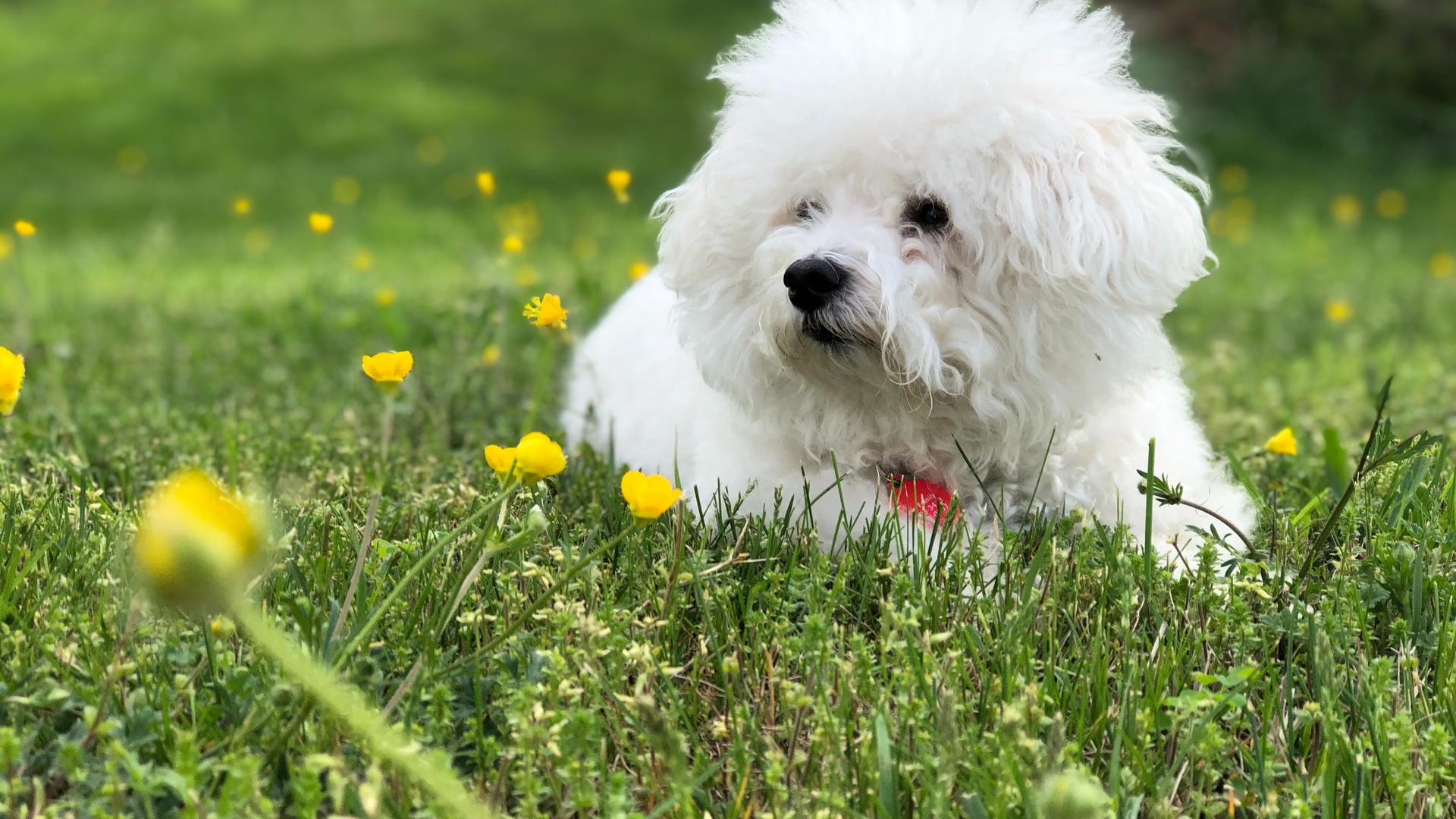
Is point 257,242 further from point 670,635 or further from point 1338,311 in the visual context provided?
point 670,635

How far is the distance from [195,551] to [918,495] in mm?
1527

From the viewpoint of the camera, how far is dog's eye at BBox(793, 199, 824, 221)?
261 centimetres

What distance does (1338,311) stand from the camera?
4.91m

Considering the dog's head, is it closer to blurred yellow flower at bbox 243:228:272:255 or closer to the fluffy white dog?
the fluffy white dog

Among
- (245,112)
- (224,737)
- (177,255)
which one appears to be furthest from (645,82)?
(224,737)

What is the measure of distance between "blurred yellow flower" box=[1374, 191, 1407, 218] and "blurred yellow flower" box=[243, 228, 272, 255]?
7688 millimetres

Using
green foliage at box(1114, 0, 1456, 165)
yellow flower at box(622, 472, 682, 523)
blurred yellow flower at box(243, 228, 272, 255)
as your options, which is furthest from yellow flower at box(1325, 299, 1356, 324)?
green foliage at box(1114, 0, 1456, 165)

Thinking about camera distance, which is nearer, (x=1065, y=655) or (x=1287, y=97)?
(x=1065, y=655)

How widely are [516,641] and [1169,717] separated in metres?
0.91

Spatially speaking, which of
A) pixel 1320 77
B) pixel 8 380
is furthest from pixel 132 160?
pixel 1320 77

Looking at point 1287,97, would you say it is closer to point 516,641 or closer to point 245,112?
point 245,112

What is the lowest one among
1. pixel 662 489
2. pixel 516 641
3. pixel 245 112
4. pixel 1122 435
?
pixel 245 112

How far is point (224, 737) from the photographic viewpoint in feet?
5.71

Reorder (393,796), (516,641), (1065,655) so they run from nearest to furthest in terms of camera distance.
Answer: (393,796) < (516,641) < (1065,655)
